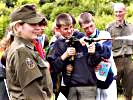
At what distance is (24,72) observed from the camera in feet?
10.1

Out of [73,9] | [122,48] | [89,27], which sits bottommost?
[73,9]

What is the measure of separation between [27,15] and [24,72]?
0.44 meters

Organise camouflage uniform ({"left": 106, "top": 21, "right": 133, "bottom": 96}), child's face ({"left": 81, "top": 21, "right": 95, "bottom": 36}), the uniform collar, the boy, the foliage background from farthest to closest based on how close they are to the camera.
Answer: the foliage background, camouflage uniform ({"left": 106, "top": 21, "right": 133, "bottom": 96}), child's face ({"left": 81, "top": 21, "right": 95, "bottom": 36}), the boy, the uniform collar

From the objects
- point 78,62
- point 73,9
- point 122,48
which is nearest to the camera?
point 78,62

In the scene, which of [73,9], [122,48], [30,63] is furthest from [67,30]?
[73,9]

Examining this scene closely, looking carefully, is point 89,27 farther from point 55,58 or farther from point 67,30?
point 55,58

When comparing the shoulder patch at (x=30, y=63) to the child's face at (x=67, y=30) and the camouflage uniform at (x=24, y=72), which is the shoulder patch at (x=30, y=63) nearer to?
the camouflage uniform at (x=24, y=72)

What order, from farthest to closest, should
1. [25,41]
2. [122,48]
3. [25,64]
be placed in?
[122,48], [25,41], [25,64]

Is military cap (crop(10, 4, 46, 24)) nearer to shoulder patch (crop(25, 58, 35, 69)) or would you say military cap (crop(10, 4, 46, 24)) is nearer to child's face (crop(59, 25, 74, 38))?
shoulder patch (crop(25, 58, 35, 69))

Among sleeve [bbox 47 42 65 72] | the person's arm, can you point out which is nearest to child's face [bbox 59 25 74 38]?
sleeve [bbox 47 42 65 72]

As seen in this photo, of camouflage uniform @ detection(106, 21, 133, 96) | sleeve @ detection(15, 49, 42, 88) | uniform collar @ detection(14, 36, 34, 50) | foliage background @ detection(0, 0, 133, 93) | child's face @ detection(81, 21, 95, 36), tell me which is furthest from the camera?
foliage background @ detection(0, 0, 133, 93)

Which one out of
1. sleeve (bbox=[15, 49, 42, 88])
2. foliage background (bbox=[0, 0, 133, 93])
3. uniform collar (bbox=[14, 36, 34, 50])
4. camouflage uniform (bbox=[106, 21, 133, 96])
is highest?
uniform collar (bbox=[14, 36, 34, 50])

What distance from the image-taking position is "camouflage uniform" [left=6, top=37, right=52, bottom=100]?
307 cm

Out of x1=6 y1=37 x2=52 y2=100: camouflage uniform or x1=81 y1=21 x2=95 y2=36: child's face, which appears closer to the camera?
x1=6 y1=37 x2=52 y2=100: camouflage uniform
